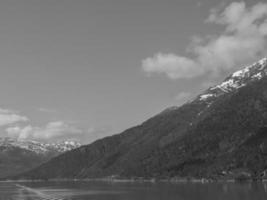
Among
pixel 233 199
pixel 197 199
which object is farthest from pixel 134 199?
pixel 233 199

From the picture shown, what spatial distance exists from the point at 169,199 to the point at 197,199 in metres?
10.4

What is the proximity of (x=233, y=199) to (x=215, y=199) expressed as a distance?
20.4ft

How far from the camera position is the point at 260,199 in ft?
552

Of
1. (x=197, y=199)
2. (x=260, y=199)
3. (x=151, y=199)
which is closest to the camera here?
(x=260, y=199)

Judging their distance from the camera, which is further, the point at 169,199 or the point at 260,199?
the point at 169,199

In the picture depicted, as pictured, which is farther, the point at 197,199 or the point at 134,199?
the point at 134,199

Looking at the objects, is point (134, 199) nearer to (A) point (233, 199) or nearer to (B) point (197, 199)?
(B) point (197, 199)

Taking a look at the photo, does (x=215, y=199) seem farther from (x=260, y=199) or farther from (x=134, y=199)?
(x=134, y=199)

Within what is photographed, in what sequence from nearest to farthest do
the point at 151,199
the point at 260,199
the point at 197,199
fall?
the point at 260,199 → the point at 197,199 → the point at 151,199

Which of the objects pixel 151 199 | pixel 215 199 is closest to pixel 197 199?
pixel 215 199

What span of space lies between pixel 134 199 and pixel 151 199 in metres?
7.05

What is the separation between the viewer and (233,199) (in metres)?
176

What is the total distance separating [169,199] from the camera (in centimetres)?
18625

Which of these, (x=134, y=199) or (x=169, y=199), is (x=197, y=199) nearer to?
(x=169, y=199)
